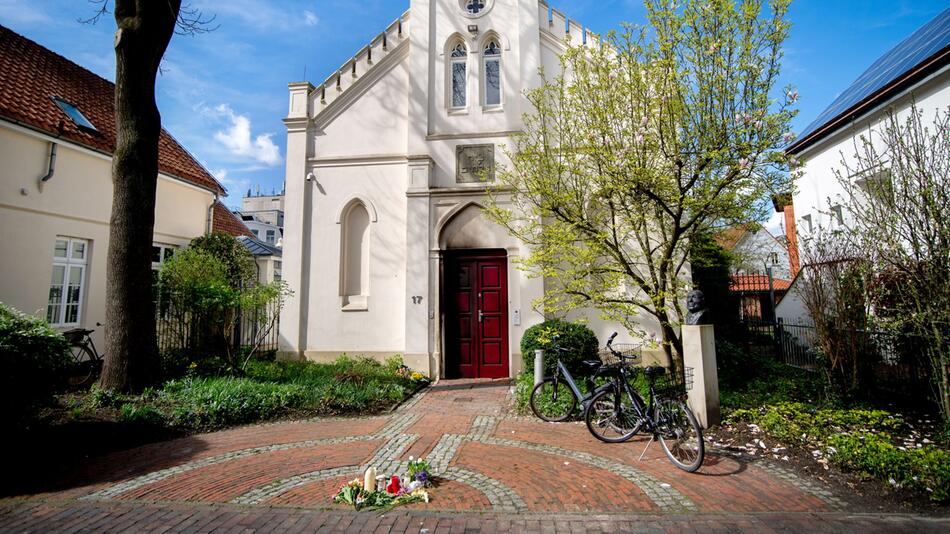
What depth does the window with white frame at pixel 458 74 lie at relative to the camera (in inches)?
476

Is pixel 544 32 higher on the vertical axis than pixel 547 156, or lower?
higher

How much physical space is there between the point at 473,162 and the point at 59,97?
11.8 meters

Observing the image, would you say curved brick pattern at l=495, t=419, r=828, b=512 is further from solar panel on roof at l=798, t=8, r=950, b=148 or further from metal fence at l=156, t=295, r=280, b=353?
solar panel on roof at l=798, t=8, r=950, b=148

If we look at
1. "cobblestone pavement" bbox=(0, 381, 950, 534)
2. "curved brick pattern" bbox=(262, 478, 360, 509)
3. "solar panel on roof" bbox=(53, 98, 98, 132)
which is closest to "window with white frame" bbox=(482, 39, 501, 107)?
"cobblestone pavement" bbox=(0, 381, 950, 534)

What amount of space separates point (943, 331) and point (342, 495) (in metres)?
7.63

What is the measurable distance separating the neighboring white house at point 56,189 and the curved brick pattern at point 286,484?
8918 mm

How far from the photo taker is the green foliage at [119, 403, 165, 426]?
6520mm

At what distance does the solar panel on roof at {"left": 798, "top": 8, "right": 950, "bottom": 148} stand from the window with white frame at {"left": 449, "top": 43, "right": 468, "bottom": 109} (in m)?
9.22

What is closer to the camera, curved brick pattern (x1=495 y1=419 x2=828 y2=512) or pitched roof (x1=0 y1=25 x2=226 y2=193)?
curved brick pattern (x1=495 y1=419 x2=828 y2=512)

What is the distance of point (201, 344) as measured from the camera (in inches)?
444

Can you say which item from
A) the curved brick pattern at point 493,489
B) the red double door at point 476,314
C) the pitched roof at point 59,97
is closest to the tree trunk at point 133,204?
the pitched roof at point 59,97

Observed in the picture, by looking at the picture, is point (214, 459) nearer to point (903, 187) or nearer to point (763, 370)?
point (903, 187)

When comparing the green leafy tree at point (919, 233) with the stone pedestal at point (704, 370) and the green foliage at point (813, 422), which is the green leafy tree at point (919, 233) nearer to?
the green foliage at point (813, 422)

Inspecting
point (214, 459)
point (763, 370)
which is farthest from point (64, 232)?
point (763, 370)
